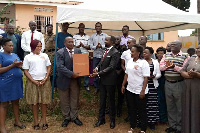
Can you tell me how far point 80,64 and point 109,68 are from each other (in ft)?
2.02

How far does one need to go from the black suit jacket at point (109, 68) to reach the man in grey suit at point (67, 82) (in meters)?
0.55

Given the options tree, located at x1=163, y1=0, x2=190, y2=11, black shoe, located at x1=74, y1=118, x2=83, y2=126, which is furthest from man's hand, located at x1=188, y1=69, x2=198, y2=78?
tree, located at x1=163, y1=0, x2=190, y2=11

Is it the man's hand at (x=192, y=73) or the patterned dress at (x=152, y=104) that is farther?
the patterned dress at (x=152, y=104)

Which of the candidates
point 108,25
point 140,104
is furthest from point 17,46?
point 108,25

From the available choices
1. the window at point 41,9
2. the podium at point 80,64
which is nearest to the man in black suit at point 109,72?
the podium at point 80,64

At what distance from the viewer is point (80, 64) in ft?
13.8

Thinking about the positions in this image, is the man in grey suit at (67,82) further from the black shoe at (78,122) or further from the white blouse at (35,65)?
the white blouse at (35,65)

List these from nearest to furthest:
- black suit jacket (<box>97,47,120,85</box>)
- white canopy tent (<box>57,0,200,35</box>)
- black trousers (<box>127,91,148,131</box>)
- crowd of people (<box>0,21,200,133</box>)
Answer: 1. crowd of people (<box>0,21,200,133</box>)
2. black trousers (<box>127,91,148,131</box>)
3. black suit jacket (<box>97,47,120,85</box>)
4. white canopy tent (<box>57,0,200,35</box>)

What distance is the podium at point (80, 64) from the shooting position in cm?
416

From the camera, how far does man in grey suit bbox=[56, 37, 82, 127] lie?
4133 mm

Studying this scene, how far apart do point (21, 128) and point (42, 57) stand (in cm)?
158

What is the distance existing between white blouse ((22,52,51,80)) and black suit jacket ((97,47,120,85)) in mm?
1148

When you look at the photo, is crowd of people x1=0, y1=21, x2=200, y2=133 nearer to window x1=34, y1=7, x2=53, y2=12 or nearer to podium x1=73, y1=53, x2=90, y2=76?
podium x1=73, y1=53, x2=90, y2=76

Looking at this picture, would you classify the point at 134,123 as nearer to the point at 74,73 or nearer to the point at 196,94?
the point at 196,94
